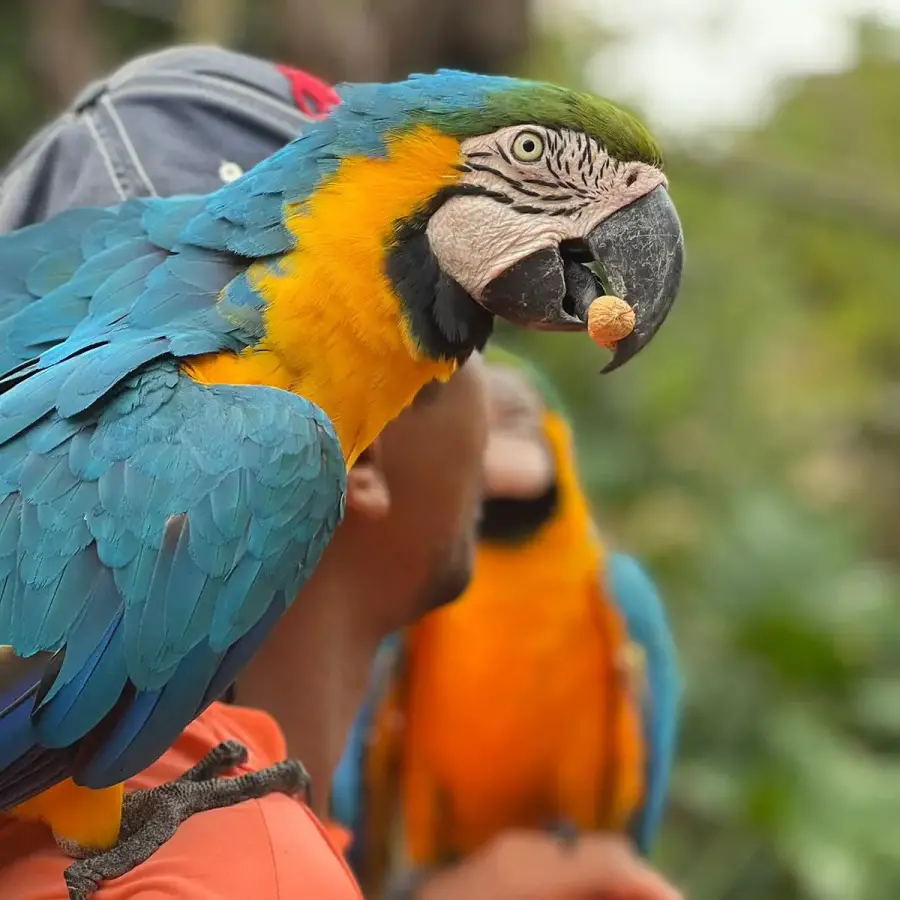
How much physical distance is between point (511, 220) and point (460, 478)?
38 centimetres

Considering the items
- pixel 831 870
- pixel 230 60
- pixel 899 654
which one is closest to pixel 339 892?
pixel 230 60

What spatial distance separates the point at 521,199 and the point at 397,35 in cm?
222

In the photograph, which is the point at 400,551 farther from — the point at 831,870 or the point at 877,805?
the point at 877,805

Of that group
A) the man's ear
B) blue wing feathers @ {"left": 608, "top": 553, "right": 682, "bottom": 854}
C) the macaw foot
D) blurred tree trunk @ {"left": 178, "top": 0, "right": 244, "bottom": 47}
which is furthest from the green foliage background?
the macaw foot

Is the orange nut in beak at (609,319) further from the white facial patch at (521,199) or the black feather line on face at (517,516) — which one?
the black feather line on face at (517,516)

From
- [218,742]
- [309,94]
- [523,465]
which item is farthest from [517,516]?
[218,742]

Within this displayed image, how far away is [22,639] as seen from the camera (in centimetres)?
74

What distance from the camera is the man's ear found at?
3.38 ft

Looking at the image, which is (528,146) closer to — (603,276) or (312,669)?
(603,276)

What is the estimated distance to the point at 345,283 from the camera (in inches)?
32.8

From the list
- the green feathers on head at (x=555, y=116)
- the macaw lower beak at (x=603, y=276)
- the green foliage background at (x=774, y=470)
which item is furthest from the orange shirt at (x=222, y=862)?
the green foliage background at (x=774, y=470)

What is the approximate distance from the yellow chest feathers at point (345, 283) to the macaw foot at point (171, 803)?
0.26 metres

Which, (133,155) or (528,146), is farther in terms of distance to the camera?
(133,155)

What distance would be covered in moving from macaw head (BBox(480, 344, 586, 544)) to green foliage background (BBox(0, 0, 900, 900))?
1.07 meters
